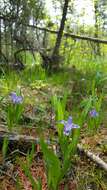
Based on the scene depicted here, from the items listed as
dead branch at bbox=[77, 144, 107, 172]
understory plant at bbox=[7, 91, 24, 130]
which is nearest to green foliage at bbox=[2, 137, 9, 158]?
understory plant at bbox=[7, 91, 24, 130]

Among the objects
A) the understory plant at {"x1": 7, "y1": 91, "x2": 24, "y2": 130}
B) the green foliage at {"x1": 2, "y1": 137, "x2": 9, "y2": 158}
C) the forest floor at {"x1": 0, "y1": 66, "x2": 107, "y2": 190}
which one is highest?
the understory plant at {"x1": 7, "y1": 91, "x2": 24, "y2": 130}

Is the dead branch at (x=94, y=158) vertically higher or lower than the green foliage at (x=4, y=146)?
lower

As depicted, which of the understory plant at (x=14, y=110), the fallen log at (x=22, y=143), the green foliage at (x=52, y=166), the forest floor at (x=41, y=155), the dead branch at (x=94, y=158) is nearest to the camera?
the green foliage at (x=52, y=166)

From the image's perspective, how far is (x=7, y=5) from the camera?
4797 mm

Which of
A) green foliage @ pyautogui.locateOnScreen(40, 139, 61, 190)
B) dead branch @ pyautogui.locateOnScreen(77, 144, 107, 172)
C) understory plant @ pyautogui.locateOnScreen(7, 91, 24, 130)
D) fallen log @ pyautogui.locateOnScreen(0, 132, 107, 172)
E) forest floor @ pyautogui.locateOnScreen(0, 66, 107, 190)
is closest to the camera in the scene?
green foliage @ pyautogui.locateOnScreen(40, 139, 61, 190)

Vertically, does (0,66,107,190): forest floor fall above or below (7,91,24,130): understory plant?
below

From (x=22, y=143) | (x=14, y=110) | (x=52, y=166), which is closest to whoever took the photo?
(x=52, y=166)

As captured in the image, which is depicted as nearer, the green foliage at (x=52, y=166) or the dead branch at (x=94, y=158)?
the green foliage at (x=52, y=166)

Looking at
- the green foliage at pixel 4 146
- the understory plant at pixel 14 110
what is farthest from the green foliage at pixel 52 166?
the understory plant at pixel 14 110

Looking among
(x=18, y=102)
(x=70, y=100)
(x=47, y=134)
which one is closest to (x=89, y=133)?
(x=47, y=134)

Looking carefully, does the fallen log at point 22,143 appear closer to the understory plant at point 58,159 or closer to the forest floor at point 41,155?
the forest floor at point 41,155

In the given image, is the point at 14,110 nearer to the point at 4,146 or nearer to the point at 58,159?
the point at 4,146

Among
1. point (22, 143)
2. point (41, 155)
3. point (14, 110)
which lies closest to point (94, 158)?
point (41, 155)

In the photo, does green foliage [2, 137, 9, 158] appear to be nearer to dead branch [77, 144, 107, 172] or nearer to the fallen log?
the fallen log
